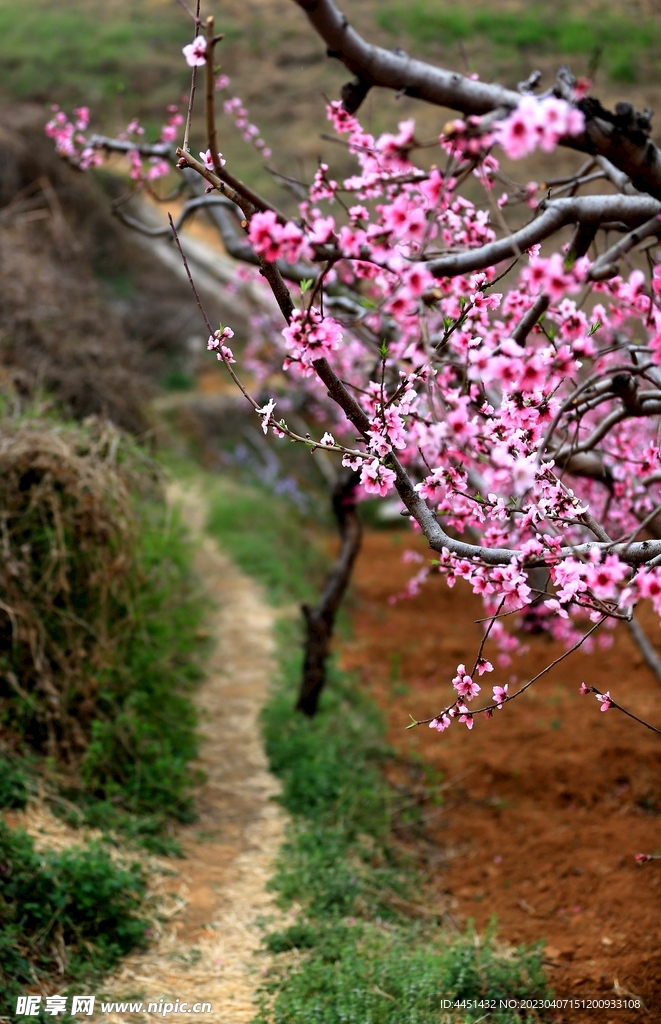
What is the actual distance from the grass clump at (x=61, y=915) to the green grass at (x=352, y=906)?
595 millimetres

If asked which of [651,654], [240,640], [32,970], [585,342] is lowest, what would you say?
[32,970]

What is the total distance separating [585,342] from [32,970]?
263cm

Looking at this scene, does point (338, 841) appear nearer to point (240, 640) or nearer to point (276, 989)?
point (276, 989)

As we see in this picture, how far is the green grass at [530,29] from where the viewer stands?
19.7 meters

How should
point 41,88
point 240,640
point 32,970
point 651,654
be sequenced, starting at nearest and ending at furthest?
point 32,970
point 651,654
point 240,640
point 41,88

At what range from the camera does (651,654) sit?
4.60 meters

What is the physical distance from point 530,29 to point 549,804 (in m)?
21.9

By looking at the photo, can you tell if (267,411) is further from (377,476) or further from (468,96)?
(468,96)

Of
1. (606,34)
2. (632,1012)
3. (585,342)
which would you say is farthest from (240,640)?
(606,34)

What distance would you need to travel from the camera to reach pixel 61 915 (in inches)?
115

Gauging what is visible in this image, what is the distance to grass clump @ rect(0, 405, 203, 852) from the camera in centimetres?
380

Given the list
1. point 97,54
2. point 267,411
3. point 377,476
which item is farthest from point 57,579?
point 97,54

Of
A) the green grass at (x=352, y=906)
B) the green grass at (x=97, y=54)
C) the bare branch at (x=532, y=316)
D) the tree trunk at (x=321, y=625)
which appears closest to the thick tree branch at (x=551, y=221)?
the bare branch at (x=532, y=316)

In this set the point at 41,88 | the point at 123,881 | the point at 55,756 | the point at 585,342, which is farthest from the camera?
the point at 41,88
